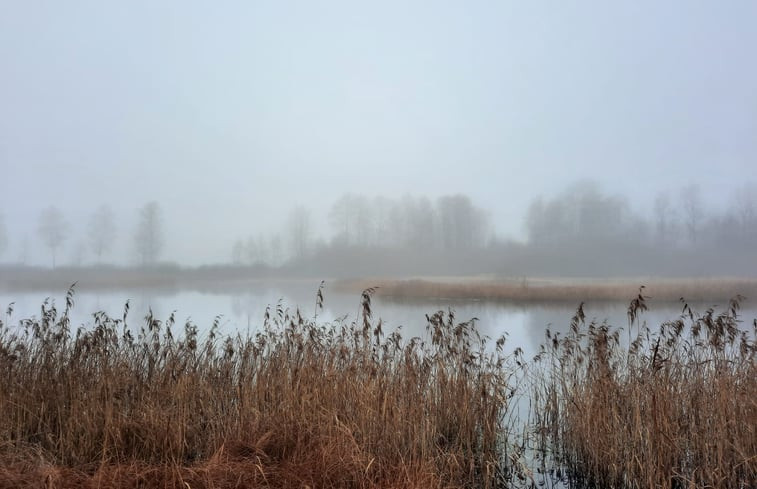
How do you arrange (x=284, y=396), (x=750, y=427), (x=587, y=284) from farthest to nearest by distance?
1. (x=587, y=284)
2. (x=284, y=396)
3. (x=750, y=427)

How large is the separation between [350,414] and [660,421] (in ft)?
8.75

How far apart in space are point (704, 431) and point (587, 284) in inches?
579

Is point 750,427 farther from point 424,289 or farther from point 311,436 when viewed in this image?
point 424,289

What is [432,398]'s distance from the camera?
15.1 feet

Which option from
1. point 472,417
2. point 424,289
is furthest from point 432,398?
point 424,289

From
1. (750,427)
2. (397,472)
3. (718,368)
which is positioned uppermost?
(718,368)

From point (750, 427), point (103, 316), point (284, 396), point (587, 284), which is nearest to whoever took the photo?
point (750, 427)

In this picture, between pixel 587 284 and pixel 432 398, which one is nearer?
pixel 432 398

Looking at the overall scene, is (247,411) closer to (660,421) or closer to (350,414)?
(350,414)

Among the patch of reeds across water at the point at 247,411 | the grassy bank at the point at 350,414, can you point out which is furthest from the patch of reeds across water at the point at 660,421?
the patch of reeds across water at the point at 247,411

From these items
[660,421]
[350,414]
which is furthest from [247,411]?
[660,421]

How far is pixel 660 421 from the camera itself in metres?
3.67

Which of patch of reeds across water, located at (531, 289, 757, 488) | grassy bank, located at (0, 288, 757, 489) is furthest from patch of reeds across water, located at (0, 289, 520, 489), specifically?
patch of reeds across water, located at (531, 289, 757, 488)

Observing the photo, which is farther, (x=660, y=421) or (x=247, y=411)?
(x=247, y=411)
